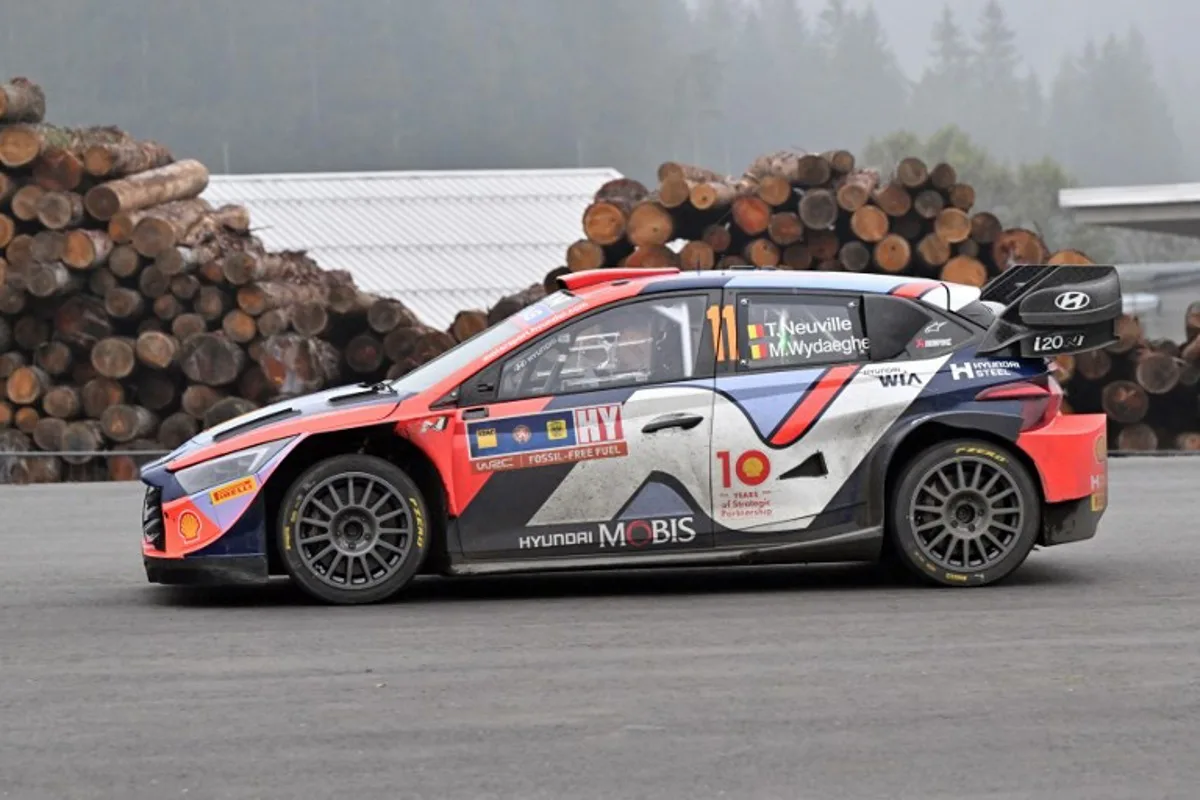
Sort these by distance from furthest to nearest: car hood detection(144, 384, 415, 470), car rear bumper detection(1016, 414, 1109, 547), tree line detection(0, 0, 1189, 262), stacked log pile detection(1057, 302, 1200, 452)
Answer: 1. tree line detection(0, 0, 1189, 262)
2. stacked log pile detection(1057, 302, 1200, 452)
3. car rear bumper detection(1016, 414, 1109, 547)
4. car hood detection(144, 384, 415, 470)

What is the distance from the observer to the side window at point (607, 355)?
905cm

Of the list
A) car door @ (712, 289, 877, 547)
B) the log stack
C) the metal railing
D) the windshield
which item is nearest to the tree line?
the metal railing

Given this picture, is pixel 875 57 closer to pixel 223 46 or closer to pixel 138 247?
pixel 223 46

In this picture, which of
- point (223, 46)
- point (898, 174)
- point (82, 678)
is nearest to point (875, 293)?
point (82, 678)

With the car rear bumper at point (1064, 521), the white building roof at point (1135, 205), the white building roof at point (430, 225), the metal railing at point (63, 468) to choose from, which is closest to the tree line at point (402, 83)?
the white building roof at point (430, 225)

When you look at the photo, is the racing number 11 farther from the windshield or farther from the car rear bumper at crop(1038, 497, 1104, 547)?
the car rear bumper at crop(1038, 497, 1104, 547)

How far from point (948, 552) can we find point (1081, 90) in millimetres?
185396

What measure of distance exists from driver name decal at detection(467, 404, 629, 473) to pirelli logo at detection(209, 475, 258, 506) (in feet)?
3.10

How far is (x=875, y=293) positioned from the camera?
9320mm

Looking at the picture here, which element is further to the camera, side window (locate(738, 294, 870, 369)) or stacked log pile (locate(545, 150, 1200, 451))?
stacked log pile (locate(545, 150, 1200, 451))

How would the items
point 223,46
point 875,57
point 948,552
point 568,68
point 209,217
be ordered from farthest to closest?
point 875,57 → point 568,68 → point 223,46 → point 209,217 → point 948,552

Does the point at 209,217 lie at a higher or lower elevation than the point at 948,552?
higher

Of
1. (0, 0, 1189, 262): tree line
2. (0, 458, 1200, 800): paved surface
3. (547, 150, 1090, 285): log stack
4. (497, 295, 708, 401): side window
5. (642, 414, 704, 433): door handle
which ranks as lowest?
(0, 458, 1200, 800): paved surface

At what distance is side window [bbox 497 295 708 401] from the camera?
29.7 feet
